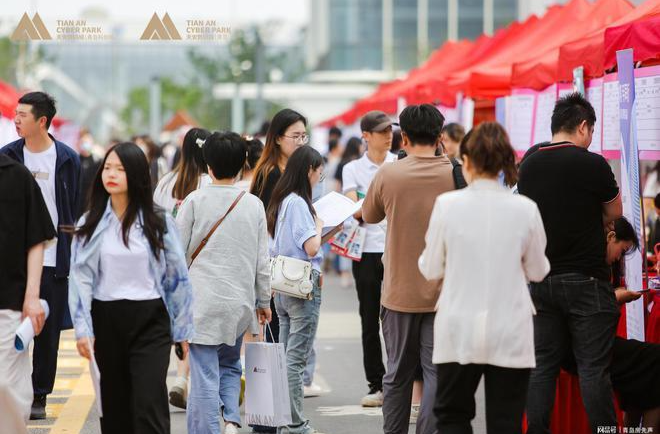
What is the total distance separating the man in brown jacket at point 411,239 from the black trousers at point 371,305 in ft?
7.57

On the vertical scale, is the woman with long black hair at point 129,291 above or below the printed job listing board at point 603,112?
below

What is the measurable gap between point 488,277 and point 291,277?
2600mm

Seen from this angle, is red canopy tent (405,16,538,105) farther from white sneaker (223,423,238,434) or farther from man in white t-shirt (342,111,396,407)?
white sneaker (223,423,238,434)

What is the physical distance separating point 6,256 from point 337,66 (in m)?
58.2

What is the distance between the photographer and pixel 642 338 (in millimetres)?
7277

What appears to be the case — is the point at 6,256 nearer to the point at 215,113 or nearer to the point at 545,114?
the point at 545,114

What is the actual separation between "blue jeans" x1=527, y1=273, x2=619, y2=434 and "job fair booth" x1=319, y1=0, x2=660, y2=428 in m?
0.52

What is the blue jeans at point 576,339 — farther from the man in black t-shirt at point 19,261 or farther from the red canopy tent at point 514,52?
the red canopy tent at point 514,52

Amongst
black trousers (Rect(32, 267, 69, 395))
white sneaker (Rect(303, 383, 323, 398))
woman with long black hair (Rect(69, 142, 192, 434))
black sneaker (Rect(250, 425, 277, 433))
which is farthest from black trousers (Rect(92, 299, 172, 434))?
white sneaker (Rect(303, 383, 323, 398))

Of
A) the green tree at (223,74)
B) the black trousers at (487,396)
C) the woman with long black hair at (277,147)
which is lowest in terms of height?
the black trousers at (487,396)

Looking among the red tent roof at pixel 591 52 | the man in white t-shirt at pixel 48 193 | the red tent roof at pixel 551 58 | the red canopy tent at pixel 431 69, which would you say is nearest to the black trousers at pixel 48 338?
the man in white t-shirt at pixel 48 193

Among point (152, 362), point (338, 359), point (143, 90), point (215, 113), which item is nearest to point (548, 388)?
point (152, 362)

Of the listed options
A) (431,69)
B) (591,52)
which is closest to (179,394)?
(591,52)

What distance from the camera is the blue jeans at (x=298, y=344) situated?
7812mm
